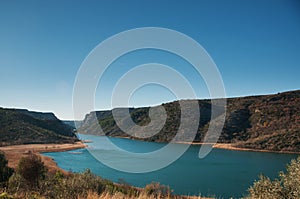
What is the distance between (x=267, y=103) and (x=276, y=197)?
3433 inches

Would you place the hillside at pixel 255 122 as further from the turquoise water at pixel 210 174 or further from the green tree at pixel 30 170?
the green tree at pixel 30 170

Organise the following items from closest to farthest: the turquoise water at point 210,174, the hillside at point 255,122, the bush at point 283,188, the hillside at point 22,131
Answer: the bush at point 283,188
the turquoise water at point 210,174
the hillside at point 255,122
the hillside at point 22,131

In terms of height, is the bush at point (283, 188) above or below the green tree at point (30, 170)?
above

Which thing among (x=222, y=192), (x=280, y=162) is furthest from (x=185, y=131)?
(x=222, y=192)

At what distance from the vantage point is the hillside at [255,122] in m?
63.2

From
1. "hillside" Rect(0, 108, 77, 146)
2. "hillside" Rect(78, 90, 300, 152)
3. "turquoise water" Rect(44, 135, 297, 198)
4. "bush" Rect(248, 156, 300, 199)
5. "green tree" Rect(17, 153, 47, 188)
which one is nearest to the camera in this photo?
"bush" Rect(248, 156, 300, 199)

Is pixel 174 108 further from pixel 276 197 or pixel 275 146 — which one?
pixel 276 197

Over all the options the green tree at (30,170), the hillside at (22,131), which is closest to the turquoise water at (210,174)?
the green tree at (30,170)

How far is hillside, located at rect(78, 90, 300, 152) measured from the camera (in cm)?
6324

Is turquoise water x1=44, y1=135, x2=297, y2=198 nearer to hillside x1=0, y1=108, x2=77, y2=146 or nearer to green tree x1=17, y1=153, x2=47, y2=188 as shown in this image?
green tree x1=17, y1=153, x2=47, y2=188

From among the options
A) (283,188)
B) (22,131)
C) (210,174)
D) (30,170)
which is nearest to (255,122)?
(210,174)

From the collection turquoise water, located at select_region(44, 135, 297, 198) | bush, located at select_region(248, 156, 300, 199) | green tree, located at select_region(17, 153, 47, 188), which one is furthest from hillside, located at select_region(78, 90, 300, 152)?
bush, located at select_region(248, 156, 300, 199)

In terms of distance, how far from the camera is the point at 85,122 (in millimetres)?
149000

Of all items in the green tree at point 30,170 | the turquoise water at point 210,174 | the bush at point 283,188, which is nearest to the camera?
the bush at point 283,188
